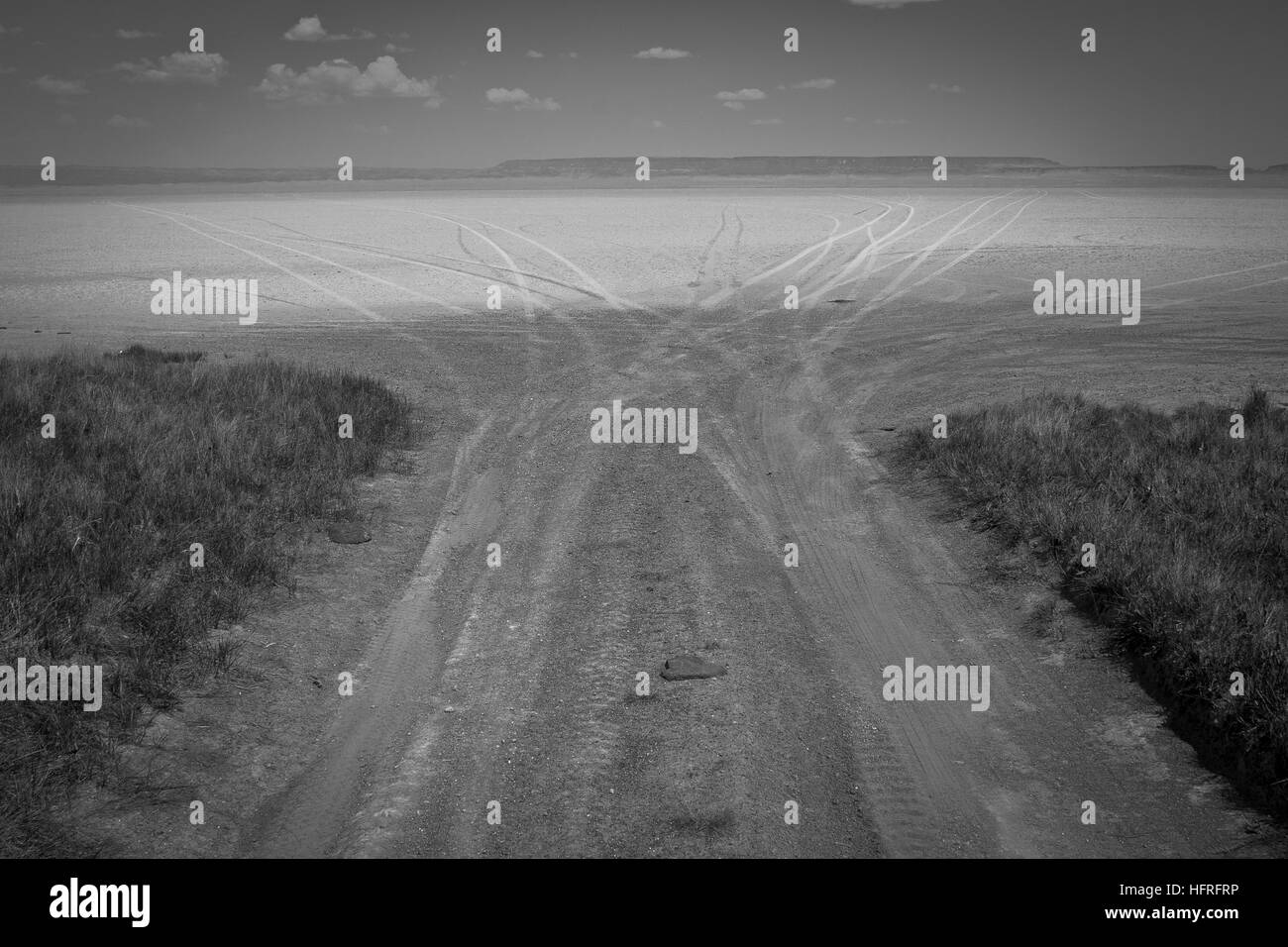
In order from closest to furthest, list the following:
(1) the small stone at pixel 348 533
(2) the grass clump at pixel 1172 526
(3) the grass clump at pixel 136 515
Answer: (3) the grass clump at pixel 136 515 < (2) the grass clump at pixel 1172 526 < (1) the small stone at pixel 348 533

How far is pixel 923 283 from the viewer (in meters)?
25.0

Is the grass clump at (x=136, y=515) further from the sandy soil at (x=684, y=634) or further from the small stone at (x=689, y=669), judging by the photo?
the small stone at (x=689, y=669)

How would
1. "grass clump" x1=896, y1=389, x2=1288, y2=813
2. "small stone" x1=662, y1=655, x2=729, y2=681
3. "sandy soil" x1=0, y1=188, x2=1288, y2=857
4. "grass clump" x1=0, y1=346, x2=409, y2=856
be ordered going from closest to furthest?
"sandy soil" x1=0, y1=188, x2=1288, y2=857 < "grass clump" x1=0, y1=346, x2=409, y2=856 < "grass clump" x1=896, y1=389, x2=1288, y2=813 < "small stone" x1=662, y1=655, x2=729, y2=681

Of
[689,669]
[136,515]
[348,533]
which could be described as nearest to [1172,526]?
[689,669]

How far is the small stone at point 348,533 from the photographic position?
859 cm

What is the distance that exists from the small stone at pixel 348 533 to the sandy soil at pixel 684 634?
0.14m

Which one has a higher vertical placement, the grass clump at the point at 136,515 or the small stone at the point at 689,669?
the grass clump at the point at 136,515

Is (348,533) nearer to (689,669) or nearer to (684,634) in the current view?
(684,634)

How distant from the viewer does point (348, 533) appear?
343 inches

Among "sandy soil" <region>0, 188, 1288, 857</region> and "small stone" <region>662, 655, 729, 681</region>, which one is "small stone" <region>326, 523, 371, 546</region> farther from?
"small stone" <region>662, 655, 729, 681</region>

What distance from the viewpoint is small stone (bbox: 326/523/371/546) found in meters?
8.59

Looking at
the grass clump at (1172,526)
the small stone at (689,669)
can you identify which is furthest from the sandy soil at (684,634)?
the grass clump at (1172,526)

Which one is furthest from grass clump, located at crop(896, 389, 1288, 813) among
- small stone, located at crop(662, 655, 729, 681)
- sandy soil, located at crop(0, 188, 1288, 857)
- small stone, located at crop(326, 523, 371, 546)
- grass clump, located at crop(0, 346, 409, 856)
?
grass clump, located at crop(0, 346, 409, 856)

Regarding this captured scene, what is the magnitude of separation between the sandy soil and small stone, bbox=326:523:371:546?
141mm
